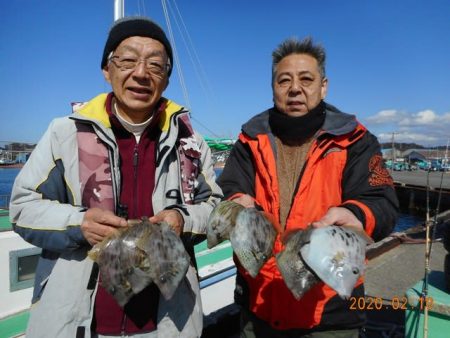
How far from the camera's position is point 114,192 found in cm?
228

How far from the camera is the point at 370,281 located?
6.84 metres

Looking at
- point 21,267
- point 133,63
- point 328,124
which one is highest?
point 133,63

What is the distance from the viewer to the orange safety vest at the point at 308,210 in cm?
253

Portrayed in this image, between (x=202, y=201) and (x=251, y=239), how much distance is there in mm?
530

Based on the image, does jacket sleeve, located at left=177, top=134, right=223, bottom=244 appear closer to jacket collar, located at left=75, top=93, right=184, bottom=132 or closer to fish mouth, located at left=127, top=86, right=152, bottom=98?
jacket collar, located at left=75, top=93, right=184, bottom=132

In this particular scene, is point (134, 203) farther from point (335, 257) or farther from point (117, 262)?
point (335, 257)

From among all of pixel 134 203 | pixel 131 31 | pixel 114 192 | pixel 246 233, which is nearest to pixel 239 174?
pixel 246 233

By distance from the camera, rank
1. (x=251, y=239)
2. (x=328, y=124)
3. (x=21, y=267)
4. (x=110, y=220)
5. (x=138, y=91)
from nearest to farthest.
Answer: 1. (x=110, y=220)
2. (x=251, y=239)
3. (x=138, y=91)
4. (x=328, y=124)
5. (x=21, y=267)

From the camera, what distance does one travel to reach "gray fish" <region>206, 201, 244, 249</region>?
7.56 feet

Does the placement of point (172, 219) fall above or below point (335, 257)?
above

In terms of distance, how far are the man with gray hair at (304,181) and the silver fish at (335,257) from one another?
12.7 inches

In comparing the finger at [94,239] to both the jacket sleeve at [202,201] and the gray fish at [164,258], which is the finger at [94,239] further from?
the jacket sleeve at [202,201]

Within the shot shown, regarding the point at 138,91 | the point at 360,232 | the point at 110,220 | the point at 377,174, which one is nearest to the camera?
the point at 110,220

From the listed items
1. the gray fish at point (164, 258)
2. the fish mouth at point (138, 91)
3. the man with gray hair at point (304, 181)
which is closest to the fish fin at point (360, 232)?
the man with gray hair at point (304, 181)
